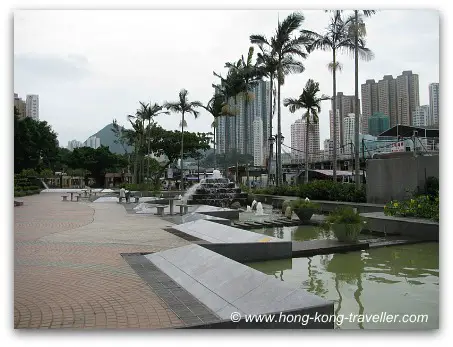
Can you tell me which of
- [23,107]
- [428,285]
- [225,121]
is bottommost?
[428,285]

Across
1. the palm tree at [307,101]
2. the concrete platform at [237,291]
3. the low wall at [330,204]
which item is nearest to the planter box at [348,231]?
the concrete platform at [237,291]

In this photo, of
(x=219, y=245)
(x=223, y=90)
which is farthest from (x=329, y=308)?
(x=223, y=90)

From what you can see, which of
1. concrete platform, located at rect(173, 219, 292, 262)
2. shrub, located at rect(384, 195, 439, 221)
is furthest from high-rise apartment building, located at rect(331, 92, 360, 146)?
concrete platform, located at rect(173, 219, 292, 262)

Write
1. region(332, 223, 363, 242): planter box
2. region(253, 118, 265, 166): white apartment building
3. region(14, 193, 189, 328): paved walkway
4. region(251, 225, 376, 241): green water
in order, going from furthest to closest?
region(253, 118, 265, 166): white apartment building
region(251, 225, 376, 241): green water
region(332, 223, 363, 242): planter box
region(14, 193, 189, 328): paved walkway

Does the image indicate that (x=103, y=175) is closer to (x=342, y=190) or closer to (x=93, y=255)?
(x=342, y=190)

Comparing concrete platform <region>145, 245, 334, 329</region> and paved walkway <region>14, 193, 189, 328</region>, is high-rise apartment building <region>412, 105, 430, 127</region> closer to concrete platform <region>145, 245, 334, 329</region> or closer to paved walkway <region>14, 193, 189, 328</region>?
concrete platform <region>145, 245, 334, 329</region>

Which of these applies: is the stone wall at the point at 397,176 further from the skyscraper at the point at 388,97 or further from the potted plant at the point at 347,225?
the potted plant at the point at 347,225
